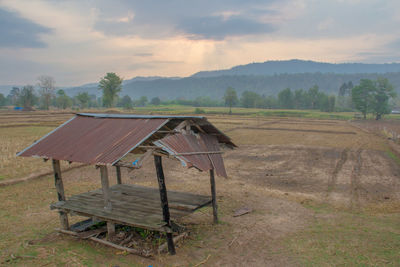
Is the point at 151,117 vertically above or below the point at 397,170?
above

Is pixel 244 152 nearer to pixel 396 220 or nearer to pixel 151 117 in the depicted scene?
pixel 396 220

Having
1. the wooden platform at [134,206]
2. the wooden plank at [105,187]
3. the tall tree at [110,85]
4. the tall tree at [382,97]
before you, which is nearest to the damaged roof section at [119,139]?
the wooden plank at [105,187]

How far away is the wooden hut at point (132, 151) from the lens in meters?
7.00

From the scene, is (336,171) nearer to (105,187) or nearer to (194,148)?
(194,148)

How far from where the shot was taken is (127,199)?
30.5 feet

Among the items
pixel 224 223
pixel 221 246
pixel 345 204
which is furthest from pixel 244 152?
pixel 221 246

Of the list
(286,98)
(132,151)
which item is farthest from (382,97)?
(132,151)

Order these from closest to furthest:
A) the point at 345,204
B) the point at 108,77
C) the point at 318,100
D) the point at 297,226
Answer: the point at 297,226 → the point at 345,204 → the point at 108,77 → the point at 318,100

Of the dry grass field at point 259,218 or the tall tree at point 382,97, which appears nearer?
the dry grass field at point 259,218

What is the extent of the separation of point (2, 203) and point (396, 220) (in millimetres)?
14841

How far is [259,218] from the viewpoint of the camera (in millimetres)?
9953

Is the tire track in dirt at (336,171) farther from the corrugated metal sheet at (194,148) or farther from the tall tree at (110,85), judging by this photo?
the tall tree at (110,85)

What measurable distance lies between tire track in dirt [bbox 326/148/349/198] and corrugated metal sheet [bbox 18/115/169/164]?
371 inches

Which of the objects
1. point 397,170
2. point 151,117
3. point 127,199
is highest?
Answer: point 151,117
